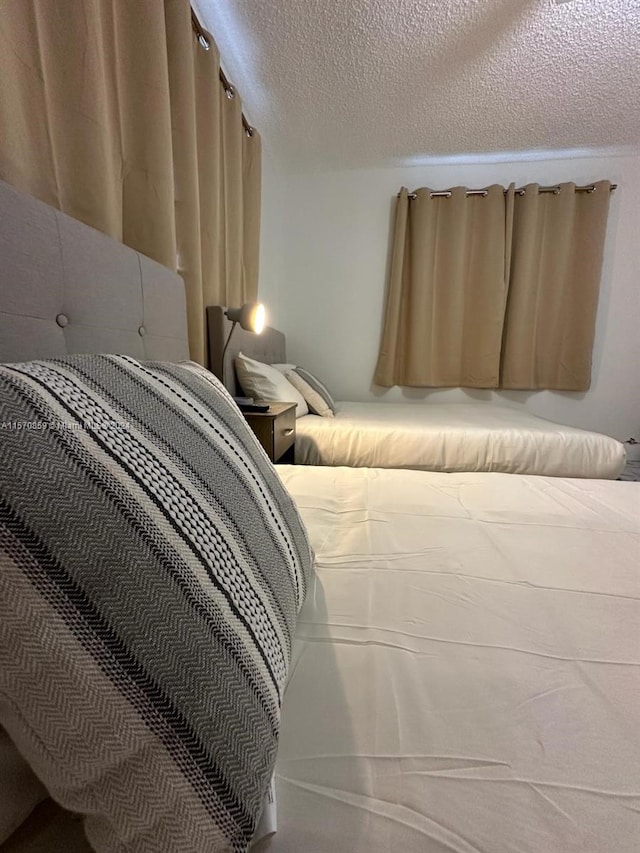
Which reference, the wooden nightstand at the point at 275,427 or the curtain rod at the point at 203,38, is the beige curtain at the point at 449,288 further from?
the wooden nightstand at the point at 275,427

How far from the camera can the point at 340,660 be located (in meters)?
0.49

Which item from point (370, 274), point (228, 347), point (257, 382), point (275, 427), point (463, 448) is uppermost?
point (370, 274)

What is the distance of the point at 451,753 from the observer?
377mm

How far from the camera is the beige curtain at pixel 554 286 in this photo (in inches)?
105

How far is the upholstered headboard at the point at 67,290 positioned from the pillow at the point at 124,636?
1.20ft

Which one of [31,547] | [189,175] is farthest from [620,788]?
[189,175]

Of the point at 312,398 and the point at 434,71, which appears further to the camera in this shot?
the point at 312,398

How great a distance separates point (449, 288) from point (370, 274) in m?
0.62

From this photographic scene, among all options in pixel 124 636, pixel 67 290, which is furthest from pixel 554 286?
pixel 124 636

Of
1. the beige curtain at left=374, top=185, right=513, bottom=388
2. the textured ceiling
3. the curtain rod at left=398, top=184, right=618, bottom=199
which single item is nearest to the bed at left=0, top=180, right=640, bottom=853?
the textured ceiling

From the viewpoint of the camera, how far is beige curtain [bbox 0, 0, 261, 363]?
2.70 ft

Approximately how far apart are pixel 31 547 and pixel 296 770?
1.05ft

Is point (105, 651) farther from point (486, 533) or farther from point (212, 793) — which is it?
point (486, 533)

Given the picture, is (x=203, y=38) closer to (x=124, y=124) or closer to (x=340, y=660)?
(x=124, y=124)
